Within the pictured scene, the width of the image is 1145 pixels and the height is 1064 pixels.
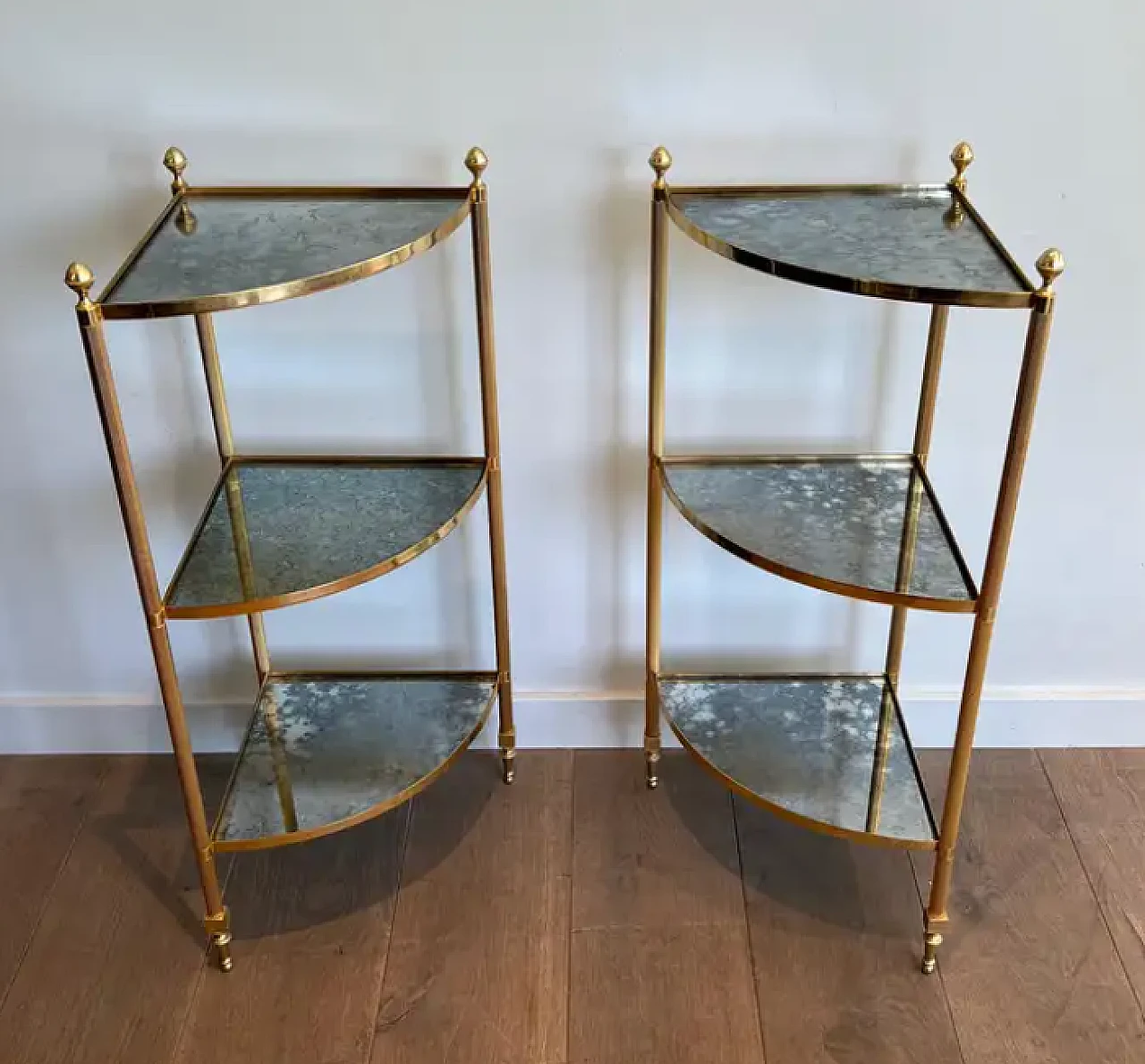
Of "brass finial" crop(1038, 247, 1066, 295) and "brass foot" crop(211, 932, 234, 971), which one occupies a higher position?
"brass finial" crop(1038, 247, 1066, 295)

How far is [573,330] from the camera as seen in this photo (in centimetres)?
166

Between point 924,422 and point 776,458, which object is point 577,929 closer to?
point 776,458

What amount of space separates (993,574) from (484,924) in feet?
2.56

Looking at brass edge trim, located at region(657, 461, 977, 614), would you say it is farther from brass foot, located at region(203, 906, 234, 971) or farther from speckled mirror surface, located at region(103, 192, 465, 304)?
brass foot, located at region(203, 906, 234, 971)

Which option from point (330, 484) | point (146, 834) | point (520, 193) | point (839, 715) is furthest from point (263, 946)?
point (520, 193)

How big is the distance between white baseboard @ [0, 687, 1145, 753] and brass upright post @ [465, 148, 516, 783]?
8 centimetres

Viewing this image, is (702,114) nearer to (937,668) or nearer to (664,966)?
(937,668)

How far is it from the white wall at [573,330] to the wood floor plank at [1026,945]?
157 mm

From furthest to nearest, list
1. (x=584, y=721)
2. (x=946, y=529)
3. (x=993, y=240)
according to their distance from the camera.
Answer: (x=584, y=721) < (x=946, y=529) < (x=993, y=240)

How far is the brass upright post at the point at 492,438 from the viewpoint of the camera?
1488 millimetres

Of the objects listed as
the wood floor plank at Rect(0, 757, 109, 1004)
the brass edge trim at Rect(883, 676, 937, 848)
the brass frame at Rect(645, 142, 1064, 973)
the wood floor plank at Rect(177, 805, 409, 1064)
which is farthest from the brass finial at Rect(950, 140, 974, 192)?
the wood floor plank at Rect(0, 757, 109, 1004)

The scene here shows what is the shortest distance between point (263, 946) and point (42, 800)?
1.49 ft

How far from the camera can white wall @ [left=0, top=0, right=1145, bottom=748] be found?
1505 millimetres

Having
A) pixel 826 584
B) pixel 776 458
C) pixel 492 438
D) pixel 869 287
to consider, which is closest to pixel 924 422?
pixel 776 458
